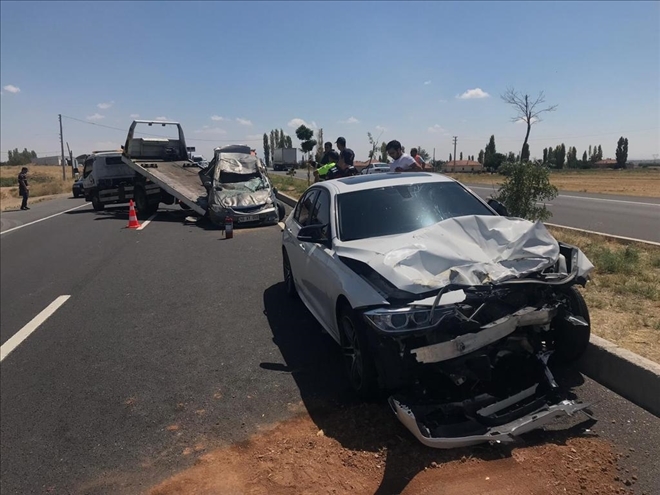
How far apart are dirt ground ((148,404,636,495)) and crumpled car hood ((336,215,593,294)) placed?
1.03 m

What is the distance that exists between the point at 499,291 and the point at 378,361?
3.00ft

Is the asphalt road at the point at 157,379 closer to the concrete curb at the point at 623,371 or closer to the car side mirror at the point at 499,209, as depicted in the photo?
the concrete curb at the point at 623,371

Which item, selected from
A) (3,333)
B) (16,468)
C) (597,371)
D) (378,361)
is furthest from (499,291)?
(3,333)

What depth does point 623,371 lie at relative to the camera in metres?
3.96

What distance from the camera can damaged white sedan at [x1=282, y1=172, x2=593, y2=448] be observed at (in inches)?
129

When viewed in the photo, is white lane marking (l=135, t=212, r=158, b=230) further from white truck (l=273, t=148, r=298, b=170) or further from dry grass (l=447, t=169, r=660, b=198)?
white truck (l=273, t=148, r=298, b=170)

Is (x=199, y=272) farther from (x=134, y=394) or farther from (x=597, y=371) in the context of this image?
(x=597, y=371)

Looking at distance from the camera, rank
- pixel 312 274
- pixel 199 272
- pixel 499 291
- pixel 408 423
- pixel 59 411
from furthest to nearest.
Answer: pixel 199 272
pixel 312 274
pixel 59 411
pixel 499 291
pixel 408 423

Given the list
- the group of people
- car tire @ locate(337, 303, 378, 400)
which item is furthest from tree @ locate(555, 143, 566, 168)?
car tire @ locate(337, 303, 378, 400)

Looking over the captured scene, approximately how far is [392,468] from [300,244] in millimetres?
3100

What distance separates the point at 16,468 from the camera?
3.71 metres

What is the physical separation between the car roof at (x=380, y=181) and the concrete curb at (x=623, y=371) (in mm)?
2165

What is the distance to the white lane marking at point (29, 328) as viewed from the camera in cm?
602

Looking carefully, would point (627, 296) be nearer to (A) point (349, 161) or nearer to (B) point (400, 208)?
(B) point (400, 208)
